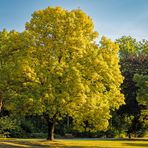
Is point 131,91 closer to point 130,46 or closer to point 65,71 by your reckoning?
point 65,71

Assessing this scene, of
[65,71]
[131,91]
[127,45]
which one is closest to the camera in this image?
[65,71]

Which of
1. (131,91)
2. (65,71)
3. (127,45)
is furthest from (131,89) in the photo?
(127,45)

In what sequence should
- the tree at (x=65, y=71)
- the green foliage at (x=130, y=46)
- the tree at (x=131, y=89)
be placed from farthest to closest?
the green foliage at (x=130, y=46)
the tree at (x=131, y=89)
the tree at (x=65, y=71)

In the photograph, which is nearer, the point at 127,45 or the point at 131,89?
the point at 131,89

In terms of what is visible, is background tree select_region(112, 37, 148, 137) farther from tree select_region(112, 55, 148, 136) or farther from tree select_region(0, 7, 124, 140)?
tree select_region(0, 7, 124, 140)

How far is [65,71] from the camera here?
37625mm

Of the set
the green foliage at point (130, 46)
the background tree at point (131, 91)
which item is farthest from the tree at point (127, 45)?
the background tree at point (131, 91)

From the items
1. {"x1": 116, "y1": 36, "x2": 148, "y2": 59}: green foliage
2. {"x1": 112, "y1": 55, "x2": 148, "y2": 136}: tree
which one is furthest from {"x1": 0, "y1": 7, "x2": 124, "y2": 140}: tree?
{"x1": 116, "y1": 36, "x2": 148, "y2": 59}: green foliage

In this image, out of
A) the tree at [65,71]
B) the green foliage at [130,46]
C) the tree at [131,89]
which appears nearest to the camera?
the tree at [65,71]

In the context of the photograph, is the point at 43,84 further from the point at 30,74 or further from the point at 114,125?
the point at 114,125

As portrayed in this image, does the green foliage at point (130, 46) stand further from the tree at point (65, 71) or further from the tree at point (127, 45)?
the tree at point (65, 71)

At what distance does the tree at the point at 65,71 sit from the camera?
37.0 meters

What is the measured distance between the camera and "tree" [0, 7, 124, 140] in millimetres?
37031

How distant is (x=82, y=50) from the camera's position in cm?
3950
